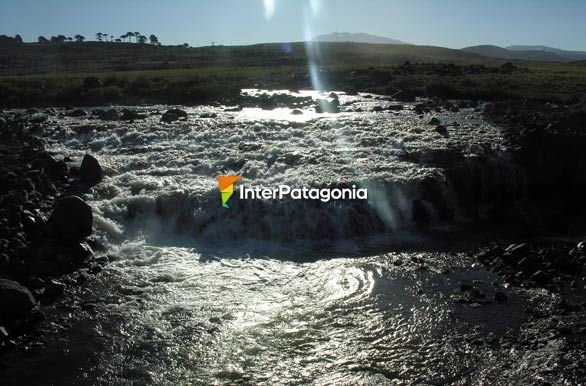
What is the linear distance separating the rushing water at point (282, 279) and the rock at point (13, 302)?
63 centimetres

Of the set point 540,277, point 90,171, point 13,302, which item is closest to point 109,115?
point 90,171

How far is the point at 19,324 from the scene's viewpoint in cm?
1191

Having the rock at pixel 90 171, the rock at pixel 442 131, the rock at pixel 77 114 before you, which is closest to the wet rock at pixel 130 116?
the rock at pixel 77 114

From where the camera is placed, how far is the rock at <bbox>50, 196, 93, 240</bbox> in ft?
55.1

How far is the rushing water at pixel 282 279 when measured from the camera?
1063cm

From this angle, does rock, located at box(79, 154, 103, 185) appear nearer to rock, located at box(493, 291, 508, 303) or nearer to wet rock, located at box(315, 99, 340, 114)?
rock, located at box(493, 291, 508, 303)

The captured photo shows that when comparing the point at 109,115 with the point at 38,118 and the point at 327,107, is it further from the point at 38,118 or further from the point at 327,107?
the point at 327,107

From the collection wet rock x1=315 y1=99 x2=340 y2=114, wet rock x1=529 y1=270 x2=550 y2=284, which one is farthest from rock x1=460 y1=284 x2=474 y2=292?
wet rock x1=315 y1=99 x2=340 y2=114

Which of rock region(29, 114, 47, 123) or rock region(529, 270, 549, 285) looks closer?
rock region(529, 270, 549, 285)

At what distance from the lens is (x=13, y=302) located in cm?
1186

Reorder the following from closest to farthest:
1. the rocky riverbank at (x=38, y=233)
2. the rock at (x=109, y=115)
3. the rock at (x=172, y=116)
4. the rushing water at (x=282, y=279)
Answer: the rushing water at (x=282, y=279) → the rocky riverbank at (x=38, y=233) → the rock at (x=172, y=116) → the rock at (x=109, y=115)

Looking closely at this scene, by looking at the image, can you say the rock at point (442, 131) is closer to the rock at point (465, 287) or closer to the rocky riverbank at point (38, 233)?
the rock at point (465, 287)

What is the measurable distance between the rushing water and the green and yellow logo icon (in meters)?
0.42

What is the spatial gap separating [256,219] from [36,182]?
9.23 m
